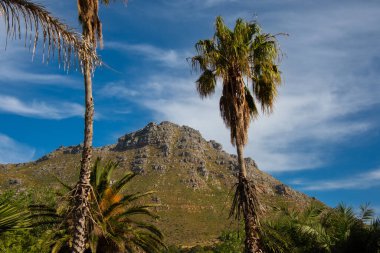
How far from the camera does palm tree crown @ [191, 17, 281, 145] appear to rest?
20406mm

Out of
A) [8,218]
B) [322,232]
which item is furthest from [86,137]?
[322,232]

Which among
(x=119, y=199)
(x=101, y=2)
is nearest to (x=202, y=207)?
(x=119, y=199)

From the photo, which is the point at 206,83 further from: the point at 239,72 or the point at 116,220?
the point at 116,220

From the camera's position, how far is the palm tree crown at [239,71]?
803 inches

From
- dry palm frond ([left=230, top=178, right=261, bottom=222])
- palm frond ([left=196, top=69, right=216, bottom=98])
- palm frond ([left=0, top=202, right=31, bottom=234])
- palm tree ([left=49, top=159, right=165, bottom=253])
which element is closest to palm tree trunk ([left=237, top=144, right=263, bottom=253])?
dry palm frond ([left=230, top=178, right=261, bottom=222])

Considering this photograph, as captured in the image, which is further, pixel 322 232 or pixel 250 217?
pixel 322 232

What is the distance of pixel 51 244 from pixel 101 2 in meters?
13.7

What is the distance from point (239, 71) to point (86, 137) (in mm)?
8186

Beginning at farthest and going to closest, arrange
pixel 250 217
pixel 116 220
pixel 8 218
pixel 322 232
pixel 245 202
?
pixel 116 220 → pixel 322 232 → pixel 245 202 → pixel 250 217 → pixel 8 218

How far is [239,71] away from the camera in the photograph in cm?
→ 2086

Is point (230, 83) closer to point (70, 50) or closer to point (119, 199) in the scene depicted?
point (119, 199)

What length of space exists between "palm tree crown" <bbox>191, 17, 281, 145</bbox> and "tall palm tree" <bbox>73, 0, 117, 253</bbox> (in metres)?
5.33

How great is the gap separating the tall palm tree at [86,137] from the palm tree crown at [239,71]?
210 inches

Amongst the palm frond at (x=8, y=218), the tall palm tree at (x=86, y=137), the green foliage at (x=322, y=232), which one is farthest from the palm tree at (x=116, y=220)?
the palm frond at (x=8, y=218)
